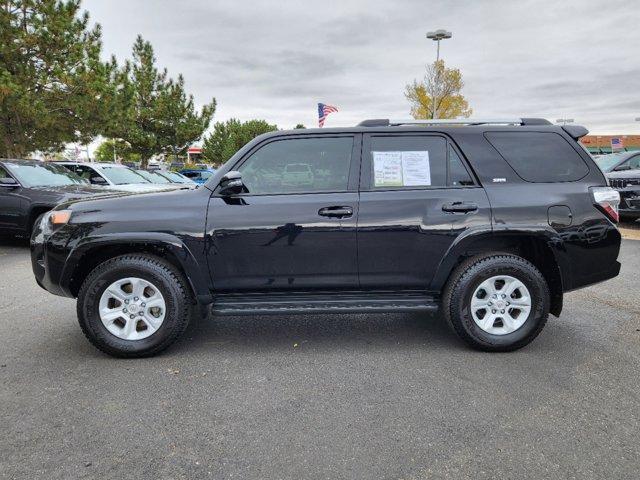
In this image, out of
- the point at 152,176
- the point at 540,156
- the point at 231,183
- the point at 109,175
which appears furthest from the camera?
the point at 152,176

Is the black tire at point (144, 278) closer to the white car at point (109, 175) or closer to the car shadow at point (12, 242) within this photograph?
the car shadow at point (12, 242)

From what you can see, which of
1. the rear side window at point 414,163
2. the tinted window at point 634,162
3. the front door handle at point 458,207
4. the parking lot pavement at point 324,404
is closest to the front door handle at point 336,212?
the rear side window at point 414,163

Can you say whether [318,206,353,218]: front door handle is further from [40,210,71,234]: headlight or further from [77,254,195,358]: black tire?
[40,210,71,234]: headlight

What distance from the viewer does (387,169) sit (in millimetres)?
3740

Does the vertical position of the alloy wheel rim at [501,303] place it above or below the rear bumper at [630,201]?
below

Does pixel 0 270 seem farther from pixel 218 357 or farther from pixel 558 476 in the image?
pixel 558 476

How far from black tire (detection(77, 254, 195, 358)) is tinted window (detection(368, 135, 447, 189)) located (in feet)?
5.61

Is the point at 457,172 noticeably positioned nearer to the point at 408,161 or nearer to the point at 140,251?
the point at 408,161

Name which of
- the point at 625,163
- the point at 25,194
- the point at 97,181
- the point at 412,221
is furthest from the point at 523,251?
the point at 625,163

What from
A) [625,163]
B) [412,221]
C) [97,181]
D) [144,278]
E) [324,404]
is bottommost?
[324,404]

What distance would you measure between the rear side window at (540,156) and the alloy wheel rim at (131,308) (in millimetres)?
2905

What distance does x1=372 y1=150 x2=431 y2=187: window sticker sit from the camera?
372cm

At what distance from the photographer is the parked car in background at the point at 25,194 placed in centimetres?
809

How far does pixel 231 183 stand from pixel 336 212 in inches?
31.8
